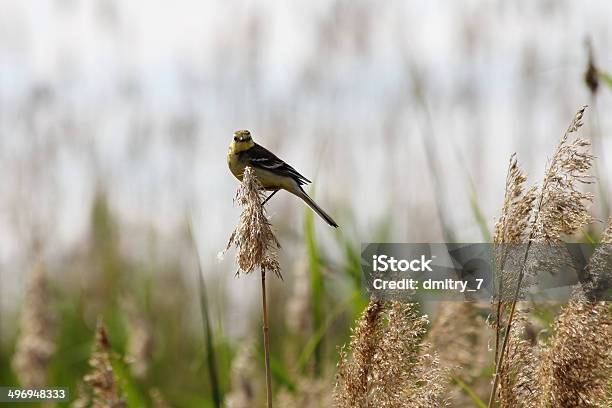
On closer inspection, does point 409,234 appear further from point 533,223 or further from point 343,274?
point 533,223

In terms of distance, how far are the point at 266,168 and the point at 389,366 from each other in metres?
0.65

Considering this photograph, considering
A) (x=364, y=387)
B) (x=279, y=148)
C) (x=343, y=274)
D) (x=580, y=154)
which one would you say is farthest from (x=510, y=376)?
(x=279, y=148)

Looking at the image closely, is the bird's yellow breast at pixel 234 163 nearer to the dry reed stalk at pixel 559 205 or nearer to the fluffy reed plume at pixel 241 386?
the dry reed stalk at pixel 559 205

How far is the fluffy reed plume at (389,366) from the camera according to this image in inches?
64.5

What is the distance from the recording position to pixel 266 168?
6.82 feet

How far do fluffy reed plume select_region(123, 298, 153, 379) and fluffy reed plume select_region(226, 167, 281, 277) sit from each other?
284cm

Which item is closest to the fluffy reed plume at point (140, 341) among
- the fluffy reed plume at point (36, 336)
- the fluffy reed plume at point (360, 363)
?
the fluffy reed plume at point (36, 336)

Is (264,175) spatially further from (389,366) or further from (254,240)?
(389,366)

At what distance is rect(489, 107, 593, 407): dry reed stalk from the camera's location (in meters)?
1.65

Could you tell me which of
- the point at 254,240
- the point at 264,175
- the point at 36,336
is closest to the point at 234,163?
the point at 264,175

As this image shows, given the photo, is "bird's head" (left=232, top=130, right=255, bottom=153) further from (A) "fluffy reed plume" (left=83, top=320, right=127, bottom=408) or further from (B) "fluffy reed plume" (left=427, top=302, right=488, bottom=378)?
(B) "fluffy reed plume" (left=427, top=302, right=488, bottom=378)

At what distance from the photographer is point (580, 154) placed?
169 centimetres

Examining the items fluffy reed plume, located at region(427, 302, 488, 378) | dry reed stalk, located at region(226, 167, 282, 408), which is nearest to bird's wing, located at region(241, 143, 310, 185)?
dry reed stalk, located at region(226, 167, 282, 408)

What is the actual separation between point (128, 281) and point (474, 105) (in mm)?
2733
